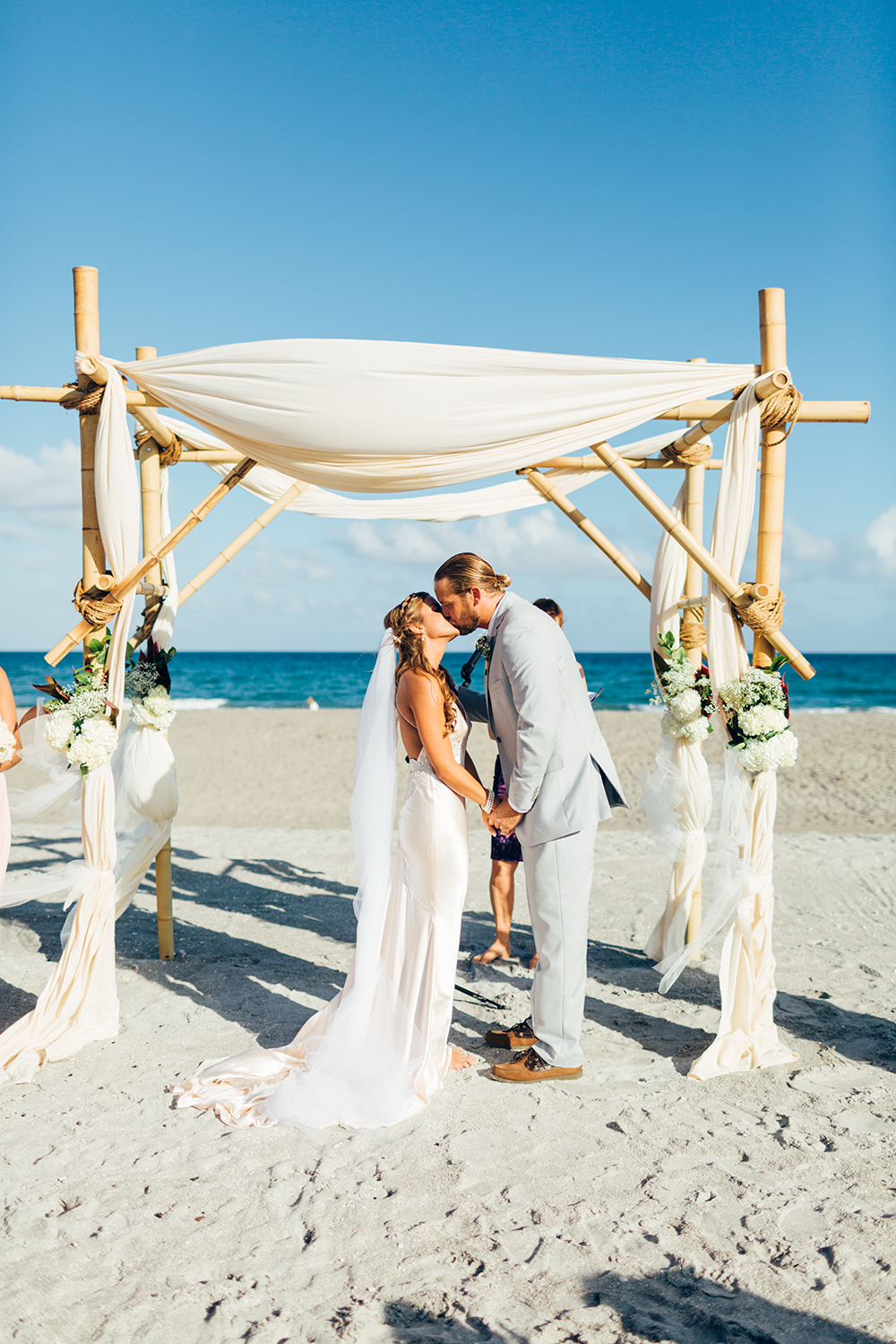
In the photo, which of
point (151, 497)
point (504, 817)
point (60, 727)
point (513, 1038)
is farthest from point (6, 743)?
point (513, 1038)

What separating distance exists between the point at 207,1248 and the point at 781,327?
425 cm

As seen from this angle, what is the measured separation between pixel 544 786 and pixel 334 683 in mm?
38426

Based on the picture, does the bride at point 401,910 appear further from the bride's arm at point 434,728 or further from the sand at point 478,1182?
the sand at point 478,1182

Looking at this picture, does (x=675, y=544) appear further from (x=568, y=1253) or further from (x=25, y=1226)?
(x=25, y=1226)

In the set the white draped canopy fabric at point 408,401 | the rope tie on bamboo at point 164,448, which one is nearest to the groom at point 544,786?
the white draped canopy fabric at point 408,401

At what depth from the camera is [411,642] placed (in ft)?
12.6

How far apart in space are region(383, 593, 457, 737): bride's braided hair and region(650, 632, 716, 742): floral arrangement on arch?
66.0 inches

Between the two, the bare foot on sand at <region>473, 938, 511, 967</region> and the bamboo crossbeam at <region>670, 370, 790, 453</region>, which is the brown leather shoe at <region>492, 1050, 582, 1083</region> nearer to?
the bare foot on sand at <region>473, 938, 511, 967</region>

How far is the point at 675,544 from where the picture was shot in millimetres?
5164

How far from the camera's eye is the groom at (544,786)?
369cm

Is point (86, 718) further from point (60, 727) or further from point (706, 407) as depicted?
point (706, 407)

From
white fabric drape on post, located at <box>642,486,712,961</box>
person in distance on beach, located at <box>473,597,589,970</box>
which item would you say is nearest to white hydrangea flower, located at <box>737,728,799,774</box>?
white fabric drape on post, located at <box>642,486,712,961</box>

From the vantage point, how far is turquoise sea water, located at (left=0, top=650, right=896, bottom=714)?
108 feet

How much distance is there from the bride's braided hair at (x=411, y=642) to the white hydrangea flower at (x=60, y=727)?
5.23ft
